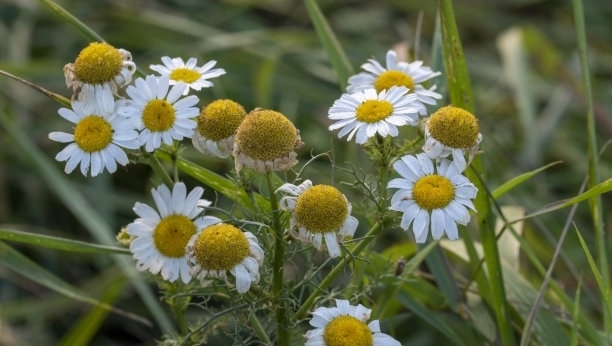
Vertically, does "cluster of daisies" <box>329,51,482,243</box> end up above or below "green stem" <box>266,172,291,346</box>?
above

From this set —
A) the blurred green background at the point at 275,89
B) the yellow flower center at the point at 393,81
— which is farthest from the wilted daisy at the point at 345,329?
the blurred green background at the point at 275,89

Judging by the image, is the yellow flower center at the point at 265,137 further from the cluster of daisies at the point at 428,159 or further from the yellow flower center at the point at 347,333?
the yellow flower center at the point at 347,333

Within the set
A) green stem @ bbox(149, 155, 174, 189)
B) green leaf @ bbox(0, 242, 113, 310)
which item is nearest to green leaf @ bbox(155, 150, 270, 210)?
green stem @ bbox(149, 155, 174, 189)

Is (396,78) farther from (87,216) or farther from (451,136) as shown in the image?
(87,216)

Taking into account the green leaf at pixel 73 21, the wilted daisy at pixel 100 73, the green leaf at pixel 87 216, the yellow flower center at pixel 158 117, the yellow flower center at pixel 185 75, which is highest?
the green leaf at pixel 73 21

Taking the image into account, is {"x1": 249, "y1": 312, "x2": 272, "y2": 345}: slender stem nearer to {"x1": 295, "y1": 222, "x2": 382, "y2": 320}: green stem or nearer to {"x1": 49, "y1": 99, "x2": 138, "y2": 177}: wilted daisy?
{"x1": 295, "y1": 222, "x2": 382, "y2": 320}: green stem
